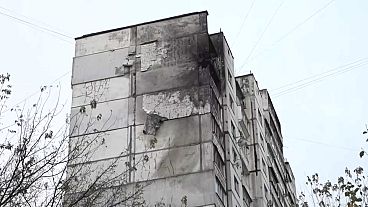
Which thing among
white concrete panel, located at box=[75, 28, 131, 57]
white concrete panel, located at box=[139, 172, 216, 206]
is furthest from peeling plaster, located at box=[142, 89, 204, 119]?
white concrete panel, located at box=[75, 28, 131, 57]

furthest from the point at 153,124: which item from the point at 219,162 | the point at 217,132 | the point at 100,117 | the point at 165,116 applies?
the point at 219,162

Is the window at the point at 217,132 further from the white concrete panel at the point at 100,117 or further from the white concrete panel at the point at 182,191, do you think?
the white concrete panel at the point at 100,117

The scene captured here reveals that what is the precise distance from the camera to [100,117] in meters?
30.9

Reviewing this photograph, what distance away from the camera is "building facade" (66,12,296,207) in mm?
28906

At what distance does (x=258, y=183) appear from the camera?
117 ft

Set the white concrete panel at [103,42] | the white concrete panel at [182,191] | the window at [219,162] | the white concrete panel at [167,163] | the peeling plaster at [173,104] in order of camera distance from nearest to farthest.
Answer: the white concrete panel at [182,191]
the white concrete panel at [167,163]
the window at [219,162]
the peeling plaster at [173,104]
the white concrete panel at [103,42]

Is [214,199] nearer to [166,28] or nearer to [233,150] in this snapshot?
[233,150]

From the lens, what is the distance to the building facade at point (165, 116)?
28.9m

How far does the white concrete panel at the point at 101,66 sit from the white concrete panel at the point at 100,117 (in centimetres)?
157

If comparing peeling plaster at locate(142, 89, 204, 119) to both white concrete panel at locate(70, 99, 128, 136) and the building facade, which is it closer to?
the building facade

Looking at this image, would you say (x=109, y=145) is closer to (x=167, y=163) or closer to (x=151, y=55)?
(x=167, y=163)

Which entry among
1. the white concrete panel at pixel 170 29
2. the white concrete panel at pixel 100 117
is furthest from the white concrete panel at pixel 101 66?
the white concrete panel at pixel 100 117

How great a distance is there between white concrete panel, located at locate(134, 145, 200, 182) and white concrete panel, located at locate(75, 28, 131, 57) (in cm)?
619

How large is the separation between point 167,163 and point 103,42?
25.0 feet
